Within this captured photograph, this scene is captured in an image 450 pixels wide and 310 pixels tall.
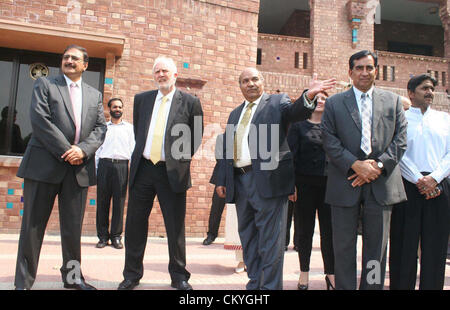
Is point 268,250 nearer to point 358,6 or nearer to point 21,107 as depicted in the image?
point 21,107

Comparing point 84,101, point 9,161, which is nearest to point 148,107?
point 84,101

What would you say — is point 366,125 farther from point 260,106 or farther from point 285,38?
point 285,38

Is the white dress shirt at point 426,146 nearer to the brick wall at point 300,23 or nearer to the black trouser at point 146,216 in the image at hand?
the black trouser at point 146,216

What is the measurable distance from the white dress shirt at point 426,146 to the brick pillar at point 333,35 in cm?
731

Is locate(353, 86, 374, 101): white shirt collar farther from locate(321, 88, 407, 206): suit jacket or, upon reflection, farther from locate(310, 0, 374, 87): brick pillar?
locate(310, 0, 374, 87): brick pillar

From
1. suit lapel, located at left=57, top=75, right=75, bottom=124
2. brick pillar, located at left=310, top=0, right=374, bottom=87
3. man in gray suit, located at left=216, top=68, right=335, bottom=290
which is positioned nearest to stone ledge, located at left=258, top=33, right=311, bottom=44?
brick pillar, located at left=310, top=0, right=374, bottom=87

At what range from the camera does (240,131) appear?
3.28 metres

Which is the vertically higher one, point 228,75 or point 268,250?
point 228,75

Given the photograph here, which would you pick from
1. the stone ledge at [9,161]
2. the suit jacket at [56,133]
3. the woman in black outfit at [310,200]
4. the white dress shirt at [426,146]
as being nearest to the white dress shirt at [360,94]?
the woman in black outfit at [310,200]

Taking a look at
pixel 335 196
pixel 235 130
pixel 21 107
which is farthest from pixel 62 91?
pixel 21 107

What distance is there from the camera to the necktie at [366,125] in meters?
2.82

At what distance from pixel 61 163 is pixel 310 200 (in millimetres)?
2299

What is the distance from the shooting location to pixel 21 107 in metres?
6.70

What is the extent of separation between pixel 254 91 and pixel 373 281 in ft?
5.83
